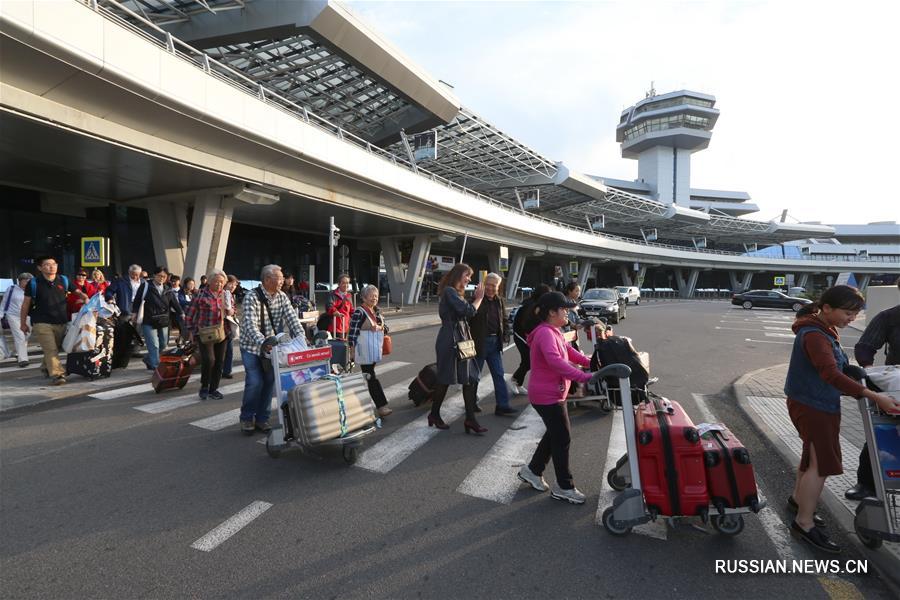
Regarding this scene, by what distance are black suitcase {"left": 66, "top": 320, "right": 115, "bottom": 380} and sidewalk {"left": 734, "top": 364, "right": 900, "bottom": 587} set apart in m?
9.78

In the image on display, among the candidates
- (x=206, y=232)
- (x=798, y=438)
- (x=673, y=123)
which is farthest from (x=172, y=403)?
(x=673, y=123)

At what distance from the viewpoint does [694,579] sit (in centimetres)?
259

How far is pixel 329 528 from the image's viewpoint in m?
3.09

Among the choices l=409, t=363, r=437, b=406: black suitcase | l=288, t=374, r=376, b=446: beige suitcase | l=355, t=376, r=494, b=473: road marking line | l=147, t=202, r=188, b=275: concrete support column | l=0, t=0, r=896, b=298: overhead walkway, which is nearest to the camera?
l=288, t=374, r=376, b=446: beige suitcase

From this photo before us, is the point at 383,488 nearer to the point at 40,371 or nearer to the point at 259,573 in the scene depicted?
the point at 259,573

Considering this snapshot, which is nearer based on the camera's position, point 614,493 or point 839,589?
point 839,589

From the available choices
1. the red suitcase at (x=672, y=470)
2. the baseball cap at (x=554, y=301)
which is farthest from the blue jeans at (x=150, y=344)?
the red suitcase at (x=672, y=470)

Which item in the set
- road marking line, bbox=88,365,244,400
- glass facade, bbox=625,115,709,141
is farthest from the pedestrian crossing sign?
glass facade, bbox=625,115,709,141

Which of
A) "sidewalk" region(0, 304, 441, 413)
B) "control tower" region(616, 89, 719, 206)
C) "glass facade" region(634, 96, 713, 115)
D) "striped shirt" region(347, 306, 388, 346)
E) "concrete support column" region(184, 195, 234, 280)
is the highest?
"glass facade" region(634, 96, 713, 115)

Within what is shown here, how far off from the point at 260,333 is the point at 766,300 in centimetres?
3755

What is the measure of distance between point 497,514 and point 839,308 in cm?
275

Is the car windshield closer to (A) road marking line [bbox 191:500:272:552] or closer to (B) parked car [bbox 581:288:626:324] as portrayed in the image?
(B) parked car [bbox 581:288:626:324]

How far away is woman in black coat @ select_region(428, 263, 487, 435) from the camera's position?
492 centimetres

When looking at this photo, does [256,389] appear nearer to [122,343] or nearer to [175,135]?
[122,343]
